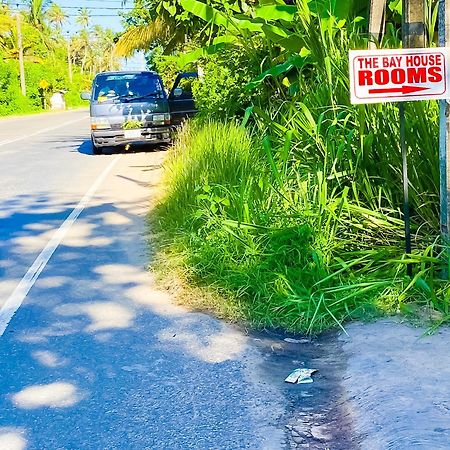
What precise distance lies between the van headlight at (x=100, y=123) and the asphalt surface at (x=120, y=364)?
8724mm

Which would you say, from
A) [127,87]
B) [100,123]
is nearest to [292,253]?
[100,123]

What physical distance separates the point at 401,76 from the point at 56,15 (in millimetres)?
101673

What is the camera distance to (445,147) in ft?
16.6

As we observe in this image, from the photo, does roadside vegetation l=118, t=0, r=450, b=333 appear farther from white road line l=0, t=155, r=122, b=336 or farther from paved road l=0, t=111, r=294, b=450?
white road line l=0, t=155, r=122, b=336

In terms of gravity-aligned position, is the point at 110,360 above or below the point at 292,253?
below

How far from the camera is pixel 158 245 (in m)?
7.29

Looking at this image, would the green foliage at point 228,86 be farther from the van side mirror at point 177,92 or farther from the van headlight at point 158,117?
the van side mirror at point 177,92

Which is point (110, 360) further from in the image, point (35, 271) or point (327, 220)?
point (35, 271)

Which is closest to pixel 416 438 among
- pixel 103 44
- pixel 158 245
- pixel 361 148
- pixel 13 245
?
pixel 361 148

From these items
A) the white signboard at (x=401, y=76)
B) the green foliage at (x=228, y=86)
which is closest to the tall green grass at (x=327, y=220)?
the white signboard at (x=401, y=76)

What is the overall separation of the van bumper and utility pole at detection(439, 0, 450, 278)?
39.3 ft

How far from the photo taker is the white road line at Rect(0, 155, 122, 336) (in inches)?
216

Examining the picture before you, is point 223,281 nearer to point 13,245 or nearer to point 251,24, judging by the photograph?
point 13,245

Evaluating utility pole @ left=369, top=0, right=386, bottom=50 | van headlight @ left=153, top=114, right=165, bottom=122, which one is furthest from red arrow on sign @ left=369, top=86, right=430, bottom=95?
van headlight @ left=153, top=114, right=165, bottom=122
